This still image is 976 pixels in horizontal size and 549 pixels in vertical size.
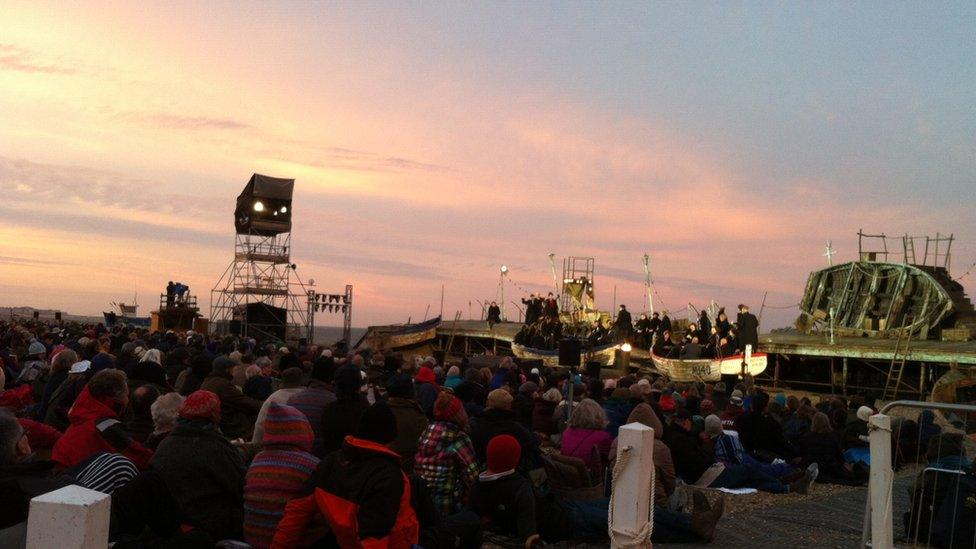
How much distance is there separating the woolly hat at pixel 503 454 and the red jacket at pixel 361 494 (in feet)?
6.05

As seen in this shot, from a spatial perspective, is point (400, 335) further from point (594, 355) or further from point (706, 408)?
point (706, 408)

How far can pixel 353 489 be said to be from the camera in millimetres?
4516

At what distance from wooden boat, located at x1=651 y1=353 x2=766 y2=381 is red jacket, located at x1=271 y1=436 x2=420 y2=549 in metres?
22.7

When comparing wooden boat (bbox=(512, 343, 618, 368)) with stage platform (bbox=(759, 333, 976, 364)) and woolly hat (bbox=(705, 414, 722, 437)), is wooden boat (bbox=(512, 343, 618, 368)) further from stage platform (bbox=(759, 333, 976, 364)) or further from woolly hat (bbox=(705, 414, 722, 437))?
woolly hat (bbox=(705, 414, 722, 437))

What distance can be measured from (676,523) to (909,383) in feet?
79.7

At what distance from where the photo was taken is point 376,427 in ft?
15.0

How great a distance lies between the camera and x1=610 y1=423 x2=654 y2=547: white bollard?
197 inches

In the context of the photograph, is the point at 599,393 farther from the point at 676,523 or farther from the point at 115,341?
the point at 115,341

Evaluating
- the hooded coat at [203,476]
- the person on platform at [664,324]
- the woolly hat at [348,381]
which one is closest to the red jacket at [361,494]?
the hooded coat at [203,476]

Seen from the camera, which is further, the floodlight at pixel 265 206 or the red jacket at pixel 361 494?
the floodlight at pixel 265 206

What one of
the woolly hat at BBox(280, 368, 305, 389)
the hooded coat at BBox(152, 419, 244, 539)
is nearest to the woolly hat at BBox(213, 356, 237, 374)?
the woolly hat at BBox(280, 368, 305, 389)

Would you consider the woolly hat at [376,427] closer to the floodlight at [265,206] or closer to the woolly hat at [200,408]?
the woolly hat at [200,408]

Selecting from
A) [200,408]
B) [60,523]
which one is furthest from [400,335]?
[60,523]

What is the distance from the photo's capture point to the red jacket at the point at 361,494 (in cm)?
449
